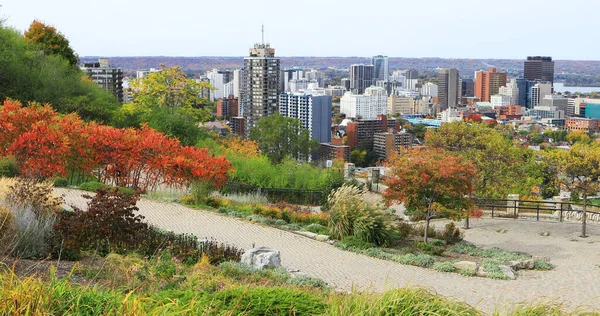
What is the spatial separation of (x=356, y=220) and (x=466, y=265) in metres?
2.41

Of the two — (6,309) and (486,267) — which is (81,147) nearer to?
(486,267)

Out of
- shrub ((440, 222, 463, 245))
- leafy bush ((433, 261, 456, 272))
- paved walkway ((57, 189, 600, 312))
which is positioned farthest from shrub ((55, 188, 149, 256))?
shrub ((440, 222, 463, 245))

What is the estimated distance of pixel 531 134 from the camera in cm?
15762

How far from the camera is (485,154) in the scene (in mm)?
21422

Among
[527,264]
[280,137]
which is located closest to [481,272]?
[527,264]

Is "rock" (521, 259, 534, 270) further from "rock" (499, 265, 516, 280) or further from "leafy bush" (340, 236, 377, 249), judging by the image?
"leafy bush" (340, 236, 377, 249)

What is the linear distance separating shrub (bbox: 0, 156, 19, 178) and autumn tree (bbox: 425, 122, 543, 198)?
12.2 m

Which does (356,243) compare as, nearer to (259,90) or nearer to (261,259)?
(261,259)

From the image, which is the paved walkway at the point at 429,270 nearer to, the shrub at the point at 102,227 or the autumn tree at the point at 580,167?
the autumn tree at the point at 580,167

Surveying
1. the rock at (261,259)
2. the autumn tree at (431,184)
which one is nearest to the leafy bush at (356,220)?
the autumn tree at (431,184)

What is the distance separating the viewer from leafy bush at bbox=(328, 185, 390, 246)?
45.4 ft

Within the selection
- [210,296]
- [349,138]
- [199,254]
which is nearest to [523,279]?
[199,254]

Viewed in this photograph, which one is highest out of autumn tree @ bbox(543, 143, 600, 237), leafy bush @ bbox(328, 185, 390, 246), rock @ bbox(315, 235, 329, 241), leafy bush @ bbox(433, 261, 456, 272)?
autumn tree @ bbox(543, 143, 600, 237)

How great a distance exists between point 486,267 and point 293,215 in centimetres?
524
